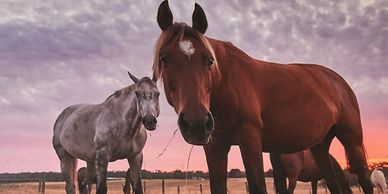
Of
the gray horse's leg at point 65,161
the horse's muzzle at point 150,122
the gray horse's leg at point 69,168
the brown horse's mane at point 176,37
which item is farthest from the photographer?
the gray horse's leg at point 65,161

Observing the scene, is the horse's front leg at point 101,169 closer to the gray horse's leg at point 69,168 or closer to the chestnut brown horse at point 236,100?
the gray horse's leg at point 69,168

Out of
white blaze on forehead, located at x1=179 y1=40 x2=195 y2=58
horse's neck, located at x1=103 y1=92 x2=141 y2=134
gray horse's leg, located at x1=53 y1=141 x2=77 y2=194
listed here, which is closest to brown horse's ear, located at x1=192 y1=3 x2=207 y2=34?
white blaze on forehead, located at x1=179 y1=40 x2=195 y2=58

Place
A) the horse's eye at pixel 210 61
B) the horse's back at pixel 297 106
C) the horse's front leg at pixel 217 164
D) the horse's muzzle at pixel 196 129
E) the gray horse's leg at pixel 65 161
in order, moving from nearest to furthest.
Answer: the horse's muzzle at pixel 196 129 < the horse's eye at pixel 210 61 < the horse's front leg at pixel 217 164 < the horse's back at pixel 297 106 < the gray horse's leg at pixel 65 161

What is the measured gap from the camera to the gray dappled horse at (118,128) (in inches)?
341

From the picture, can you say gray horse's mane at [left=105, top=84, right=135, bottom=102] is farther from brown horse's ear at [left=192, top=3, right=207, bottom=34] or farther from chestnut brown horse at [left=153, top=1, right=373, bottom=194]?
brown horse's ear at [left=192, top=3, right=207, bottom=34]

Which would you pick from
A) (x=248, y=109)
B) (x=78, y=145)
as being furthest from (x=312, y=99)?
(x=78, y=145)

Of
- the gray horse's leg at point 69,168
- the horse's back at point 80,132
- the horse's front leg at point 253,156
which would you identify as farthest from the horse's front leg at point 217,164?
the gray horse's leg at point 69,168

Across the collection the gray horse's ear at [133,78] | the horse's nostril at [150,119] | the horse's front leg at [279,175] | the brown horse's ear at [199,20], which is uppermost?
A: the gray horse's ear at [133,78]

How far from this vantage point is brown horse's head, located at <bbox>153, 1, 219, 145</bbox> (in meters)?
3.20

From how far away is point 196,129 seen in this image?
3154 millimetres

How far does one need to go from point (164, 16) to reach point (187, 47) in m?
0.60

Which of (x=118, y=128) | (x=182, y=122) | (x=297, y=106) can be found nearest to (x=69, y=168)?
(x=118, y=128)

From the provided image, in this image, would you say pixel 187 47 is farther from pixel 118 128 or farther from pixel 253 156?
pixel 118 128

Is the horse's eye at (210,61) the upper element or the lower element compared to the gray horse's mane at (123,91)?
lower
